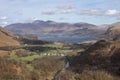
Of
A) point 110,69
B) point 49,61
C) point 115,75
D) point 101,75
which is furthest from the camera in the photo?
point 49,61

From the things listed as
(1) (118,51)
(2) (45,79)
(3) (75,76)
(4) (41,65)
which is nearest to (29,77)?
(2) (45,79)

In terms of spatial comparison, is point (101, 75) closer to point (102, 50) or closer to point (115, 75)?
point (115, 75)

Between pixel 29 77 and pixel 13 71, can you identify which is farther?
pixel 13 71

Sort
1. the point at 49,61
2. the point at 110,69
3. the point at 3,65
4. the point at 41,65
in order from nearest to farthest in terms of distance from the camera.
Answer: the point at 110,69 → the point at 3,65 → the point at 41,65 → the point at 49,61

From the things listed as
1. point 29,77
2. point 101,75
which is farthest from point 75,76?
point 29,77

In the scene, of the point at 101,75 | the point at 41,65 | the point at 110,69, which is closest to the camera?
the point at 101,75

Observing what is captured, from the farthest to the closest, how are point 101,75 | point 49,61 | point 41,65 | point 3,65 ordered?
point 49,61 < point 41,65 < point 3,65 < point 101,75

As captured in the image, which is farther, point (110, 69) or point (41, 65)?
point (41, 65)

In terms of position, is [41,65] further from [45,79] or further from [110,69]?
[110,69]
